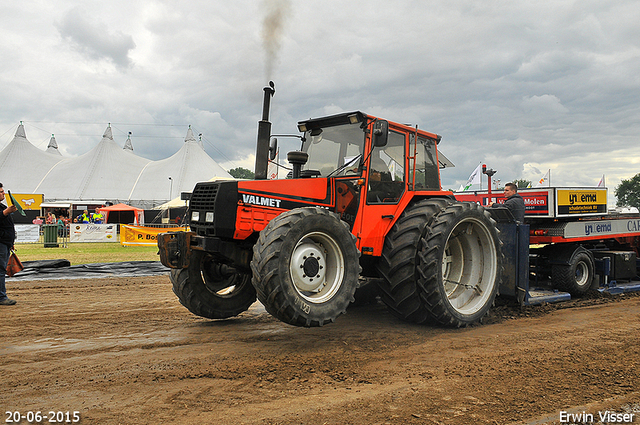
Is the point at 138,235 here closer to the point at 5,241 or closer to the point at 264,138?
the point at 5,241

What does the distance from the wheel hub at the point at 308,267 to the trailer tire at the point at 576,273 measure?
5338 mm

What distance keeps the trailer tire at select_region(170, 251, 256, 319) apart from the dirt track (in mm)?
233

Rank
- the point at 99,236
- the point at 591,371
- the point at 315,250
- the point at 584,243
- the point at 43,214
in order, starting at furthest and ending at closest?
the point at 43,214 → the point at 99,236 → the point at 584,243 → the point at 315,250 → the point at 591,371

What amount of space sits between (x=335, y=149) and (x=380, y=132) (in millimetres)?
862

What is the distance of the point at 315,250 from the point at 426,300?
1.65m

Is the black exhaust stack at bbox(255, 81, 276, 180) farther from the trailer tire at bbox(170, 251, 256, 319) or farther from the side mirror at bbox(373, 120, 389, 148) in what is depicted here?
the side mirror at bbox(373, 120, 389, 148)

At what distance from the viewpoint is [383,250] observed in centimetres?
543

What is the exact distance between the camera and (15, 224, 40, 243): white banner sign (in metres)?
22.9

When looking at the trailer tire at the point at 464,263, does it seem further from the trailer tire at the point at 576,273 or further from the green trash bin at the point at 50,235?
the green trash bin at the point at 50,235

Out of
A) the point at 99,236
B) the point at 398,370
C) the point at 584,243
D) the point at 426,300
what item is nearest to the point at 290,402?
the point at 398,370

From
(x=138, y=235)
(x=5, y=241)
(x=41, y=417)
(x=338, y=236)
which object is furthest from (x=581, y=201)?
(x=138, y=235)

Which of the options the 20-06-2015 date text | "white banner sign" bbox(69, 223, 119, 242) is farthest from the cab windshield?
"white banner sign" bbox(69, 223, 119, 242)

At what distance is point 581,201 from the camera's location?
322 inches

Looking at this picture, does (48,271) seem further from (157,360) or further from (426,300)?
(426,300)
